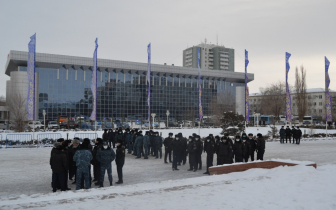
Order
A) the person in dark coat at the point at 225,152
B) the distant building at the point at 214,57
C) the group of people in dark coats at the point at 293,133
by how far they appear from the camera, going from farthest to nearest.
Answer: the distant building at the point at 214,57
the group of people in dark coats at the point at 293,133
the person in dark coat at the point at 225,152

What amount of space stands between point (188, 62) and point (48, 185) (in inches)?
5313

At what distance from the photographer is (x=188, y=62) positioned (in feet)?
464

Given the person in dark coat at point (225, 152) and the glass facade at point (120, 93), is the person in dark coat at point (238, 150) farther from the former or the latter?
the glass facade at point (120, 93)

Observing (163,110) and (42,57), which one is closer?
(42,57)

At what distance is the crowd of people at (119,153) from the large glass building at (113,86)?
141 feet

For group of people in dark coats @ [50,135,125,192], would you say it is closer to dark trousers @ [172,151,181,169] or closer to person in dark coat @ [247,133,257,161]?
dark trousers @ [172,151,181,169]

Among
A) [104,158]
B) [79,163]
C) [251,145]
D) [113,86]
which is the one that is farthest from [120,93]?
[79,163]

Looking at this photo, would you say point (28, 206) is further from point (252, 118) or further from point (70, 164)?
point (252, 118)

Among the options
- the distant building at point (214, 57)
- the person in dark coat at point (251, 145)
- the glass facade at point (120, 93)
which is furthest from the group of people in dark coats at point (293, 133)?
the distant building at point (214, 57)

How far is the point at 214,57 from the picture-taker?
447 feet

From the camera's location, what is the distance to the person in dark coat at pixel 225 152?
11.9 meters

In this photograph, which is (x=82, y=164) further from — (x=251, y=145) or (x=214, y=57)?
(x=214, y=57)

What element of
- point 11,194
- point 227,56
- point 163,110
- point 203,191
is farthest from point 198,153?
point 227,56

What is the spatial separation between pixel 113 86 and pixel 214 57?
271 ft
